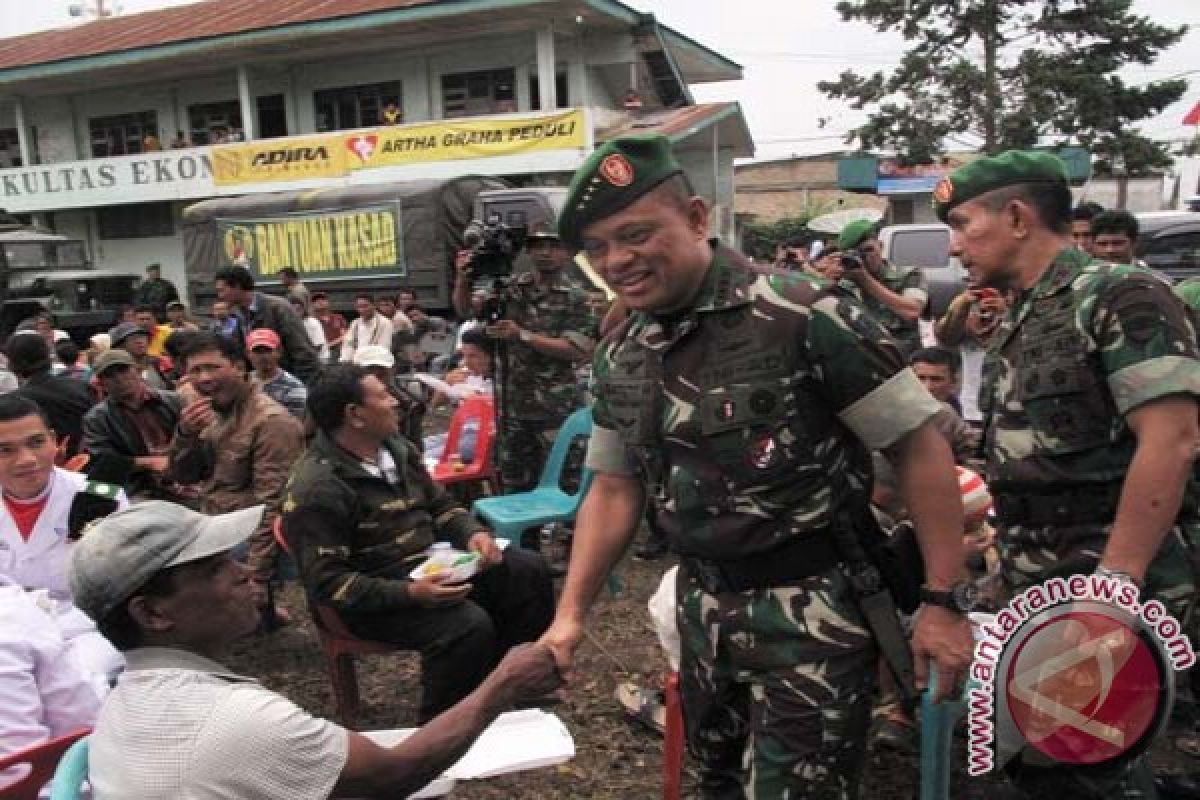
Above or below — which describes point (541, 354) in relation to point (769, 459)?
below

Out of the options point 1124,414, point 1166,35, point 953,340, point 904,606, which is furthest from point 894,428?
point 1166,35

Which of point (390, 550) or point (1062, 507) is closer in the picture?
point (1062, 507)

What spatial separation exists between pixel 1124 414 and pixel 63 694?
8.13 ft

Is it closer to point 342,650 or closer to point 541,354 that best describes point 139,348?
point 541,354

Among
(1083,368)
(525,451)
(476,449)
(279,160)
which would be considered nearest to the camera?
(1083,368)

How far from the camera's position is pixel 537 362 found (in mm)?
5352

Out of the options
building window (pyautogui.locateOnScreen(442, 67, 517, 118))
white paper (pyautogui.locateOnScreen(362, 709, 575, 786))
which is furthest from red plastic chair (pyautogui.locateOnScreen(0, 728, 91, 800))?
building window (pyautogui.locateOnScreen(442, 67, 517, 118))

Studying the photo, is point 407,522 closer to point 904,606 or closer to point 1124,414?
point 904,606

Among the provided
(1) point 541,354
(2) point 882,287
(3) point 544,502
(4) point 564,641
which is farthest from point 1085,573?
(1) point 541,354

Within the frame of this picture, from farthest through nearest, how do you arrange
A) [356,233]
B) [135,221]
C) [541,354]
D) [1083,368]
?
[135,221], [356,233], [541,354], [1083,368]

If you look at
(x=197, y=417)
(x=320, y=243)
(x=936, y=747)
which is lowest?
(x=936, y=747)

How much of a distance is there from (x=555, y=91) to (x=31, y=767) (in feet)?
60.6

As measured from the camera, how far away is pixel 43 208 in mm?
22797

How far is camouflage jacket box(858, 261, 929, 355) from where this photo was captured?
533 cm
